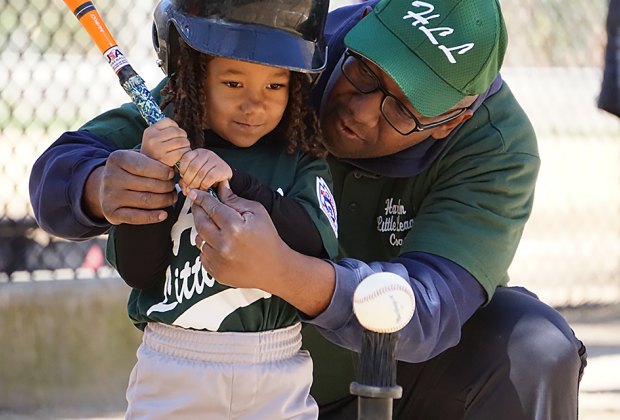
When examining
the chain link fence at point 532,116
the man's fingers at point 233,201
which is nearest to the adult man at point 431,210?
the man's fingers at point 233,201

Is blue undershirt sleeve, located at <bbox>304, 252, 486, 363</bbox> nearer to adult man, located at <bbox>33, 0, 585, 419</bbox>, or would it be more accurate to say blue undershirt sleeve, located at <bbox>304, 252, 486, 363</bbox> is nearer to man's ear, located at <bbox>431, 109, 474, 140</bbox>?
adult man, located at <bbox>33, 0, 585, 419</bbox>

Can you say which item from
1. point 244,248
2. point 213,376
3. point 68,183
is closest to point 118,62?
point 68,183

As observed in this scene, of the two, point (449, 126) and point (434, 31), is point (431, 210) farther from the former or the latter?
point (434, 31)

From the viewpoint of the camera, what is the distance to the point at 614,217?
737 centimetres

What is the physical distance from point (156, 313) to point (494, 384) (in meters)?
0.89

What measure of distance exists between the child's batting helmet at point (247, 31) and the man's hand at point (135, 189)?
28 centimetres

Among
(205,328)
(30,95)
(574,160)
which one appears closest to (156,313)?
(205,328)

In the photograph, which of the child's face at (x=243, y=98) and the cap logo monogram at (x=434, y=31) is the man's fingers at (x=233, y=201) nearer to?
the child's face at (x=243, y=98)

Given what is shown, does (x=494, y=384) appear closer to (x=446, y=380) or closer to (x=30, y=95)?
(x=446, y=380)

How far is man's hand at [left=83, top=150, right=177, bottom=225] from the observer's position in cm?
208

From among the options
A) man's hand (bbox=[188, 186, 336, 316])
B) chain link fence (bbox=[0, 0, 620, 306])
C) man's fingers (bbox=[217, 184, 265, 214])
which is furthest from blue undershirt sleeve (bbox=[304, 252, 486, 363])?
chain link fence (bbox=[0, 0, 620, 306])

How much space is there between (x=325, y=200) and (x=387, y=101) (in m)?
0.33

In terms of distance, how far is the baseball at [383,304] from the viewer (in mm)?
1893

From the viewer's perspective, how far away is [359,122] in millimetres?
2574
